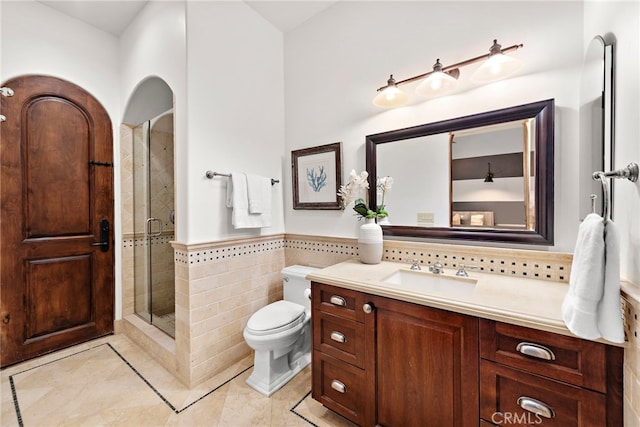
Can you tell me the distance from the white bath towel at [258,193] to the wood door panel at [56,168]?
155cm

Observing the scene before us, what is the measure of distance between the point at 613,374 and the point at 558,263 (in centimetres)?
59

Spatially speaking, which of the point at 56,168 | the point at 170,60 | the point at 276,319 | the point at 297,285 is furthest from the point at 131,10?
the point at 276,319

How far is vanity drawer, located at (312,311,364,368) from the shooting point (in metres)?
1.31

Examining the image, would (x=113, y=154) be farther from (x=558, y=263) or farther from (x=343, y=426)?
(x=558, y=263)

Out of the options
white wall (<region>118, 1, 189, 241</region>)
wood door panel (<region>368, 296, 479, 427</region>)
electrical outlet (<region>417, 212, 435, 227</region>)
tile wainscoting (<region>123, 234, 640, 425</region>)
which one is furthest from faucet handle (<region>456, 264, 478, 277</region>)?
white wall (<region>118, 1, 189, 241</region>)

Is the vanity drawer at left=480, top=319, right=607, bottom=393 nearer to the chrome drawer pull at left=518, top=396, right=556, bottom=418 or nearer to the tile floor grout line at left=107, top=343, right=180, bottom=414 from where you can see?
the chrome drawer pull at left=518, top=396, right=556, bottom=418

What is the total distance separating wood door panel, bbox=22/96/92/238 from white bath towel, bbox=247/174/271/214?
1546 millimetres

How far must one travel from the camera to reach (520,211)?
4.53ft

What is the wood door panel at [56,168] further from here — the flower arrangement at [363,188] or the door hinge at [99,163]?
the flower arrangement at [363,188]

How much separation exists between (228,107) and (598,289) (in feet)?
7.19

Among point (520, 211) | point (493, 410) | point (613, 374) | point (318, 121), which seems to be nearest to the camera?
point (613, 374)

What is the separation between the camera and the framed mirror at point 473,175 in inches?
52.3

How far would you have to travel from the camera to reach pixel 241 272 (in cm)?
206

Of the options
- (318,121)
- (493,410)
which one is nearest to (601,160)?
(493,410)
